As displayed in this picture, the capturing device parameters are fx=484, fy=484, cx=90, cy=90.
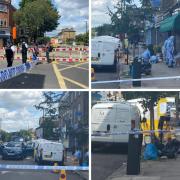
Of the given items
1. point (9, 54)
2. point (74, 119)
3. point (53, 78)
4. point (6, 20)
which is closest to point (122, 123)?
point (74, 119)

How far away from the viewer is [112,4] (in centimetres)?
596

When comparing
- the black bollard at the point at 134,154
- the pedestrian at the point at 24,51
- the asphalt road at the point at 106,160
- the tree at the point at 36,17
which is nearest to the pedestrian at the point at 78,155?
the asphalt road at the point at 106,160

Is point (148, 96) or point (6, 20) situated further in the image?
point (6, 20)

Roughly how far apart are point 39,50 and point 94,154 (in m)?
1.49

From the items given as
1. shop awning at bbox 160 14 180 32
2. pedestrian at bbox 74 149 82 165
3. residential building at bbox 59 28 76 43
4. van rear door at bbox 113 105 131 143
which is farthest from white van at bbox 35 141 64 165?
shop awning at bbox 160 14 180 32

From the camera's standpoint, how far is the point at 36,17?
6.04 m

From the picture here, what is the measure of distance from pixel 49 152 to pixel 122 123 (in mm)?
993

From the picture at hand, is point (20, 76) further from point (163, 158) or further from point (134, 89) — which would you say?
point (163, 158)

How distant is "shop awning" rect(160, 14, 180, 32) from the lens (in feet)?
19.4

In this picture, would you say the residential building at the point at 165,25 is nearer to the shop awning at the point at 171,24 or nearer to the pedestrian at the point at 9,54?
the shop awning at the point at 171,24

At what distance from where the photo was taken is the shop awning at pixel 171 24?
5.93 metres

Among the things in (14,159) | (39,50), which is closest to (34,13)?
(39,50)

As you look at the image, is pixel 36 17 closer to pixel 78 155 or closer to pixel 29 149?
pixel 29 149

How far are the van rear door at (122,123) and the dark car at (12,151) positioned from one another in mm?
1215
